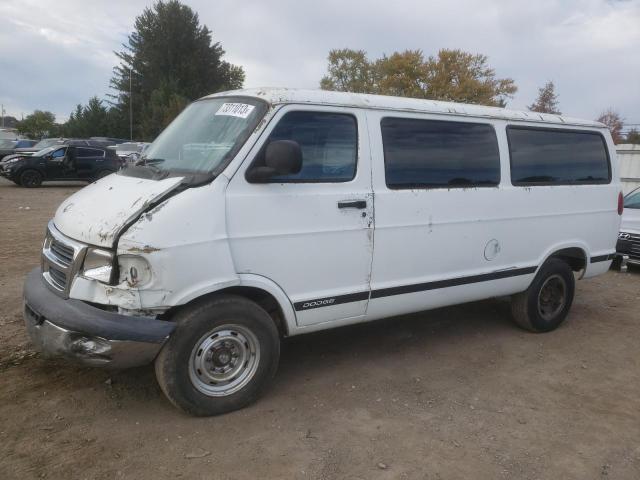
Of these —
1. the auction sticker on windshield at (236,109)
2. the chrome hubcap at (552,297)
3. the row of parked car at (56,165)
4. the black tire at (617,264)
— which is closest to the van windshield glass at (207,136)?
the auction sticker on windshield at (236,109)

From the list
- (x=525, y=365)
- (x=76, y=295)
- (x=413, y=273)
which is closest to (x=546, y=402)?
(x=525, y=365)

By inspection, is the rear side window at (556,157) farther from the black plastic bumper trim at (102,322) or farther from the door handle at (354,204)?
the black plastic bumper trim at (102,322)

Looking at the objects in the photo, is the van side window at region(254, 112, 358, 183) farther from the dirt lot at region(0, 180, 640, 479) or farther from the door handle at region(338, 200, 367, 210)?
the dirt lot at region(0, 180, 640, 479)

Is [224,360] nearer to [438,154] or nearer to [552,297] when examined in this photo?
[438,154]

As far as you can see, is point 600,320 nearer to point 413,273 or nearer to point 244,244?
point 413,273

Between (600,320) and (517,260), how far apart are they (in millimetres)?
1889

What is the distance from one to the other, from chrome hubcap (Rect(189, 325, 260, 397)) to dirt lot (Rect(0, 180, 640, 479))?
217mm

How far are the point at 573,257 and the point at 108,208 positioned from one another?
15.2 ft

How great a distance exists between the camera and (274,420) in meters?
3.54

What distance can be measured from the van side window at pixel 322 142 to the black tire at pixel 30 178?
18105mm

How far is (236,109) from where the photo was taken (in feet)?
12.3

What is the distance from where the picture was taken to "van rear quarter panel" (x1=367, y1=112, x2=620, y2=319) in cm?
407

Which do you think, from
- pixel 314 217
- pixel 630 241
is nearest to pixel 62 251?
pixel 314 217

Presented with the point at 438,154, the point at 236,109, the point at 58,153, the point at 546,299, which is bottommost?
the point at 546,299
